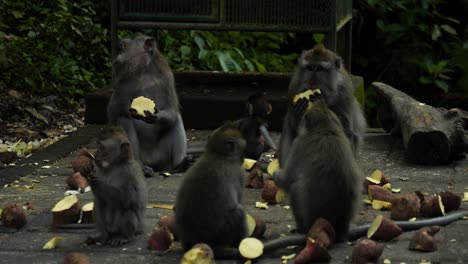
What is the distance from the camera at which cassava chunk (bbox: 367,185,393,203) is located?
7637 millimetres

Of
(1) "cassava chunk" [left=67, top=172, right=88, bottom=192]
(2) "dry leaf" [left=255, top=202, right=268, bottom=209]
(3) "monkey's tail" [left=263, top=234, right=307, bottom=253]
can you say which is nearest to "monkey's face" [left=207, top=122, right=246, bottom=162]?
(3) "monkey's tail" [left=263, top=234, right=307, bottom=253]

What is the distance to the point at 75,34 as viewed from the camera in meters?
13.2

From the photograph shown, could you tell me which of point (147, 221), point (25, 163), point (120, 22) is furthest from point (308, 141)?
point (120, 22)

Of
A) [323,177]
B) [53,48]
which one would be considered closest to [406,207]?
[323,177]

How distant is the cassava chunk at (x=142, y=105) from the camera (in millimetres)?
8969

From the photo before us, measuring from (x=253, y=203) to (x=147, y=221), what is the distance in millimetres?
960

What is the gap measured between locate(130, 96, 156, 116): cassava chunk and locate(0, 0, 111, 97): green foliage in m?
3.73

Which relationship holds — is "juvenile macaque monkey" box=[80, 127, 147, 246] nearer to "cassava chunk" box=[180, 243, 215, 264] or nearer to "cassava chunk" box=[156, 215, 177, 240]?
"cassava chunk" box=[156, 215, 177, 240]

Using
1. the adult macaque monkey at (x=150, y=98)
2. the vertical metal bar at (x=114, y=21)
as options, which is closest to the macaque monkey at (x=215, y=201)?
the adult macaque monkey at (x=150, y=98)

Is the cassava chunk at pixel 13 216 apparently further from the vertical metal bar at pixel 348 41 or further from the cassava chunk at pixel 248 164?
the vertical metal bar at pixel 348 41

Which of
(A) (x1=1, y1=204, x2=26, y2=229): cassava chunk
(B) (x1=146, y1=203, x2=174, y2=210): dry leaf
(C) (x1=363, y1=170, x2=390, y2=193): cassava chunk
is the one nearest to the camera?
(A) (x1=1, y1=204, x2=26, y2=229): cassava chunk

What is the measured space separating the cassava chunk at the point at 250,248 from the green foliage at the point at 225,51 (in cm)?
724

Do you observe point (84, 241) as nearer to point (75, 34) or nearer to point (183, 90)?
point (183, 90)

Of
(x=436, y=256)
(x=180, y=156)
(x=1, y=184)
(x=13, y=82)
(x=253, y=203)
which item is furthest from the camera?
(x=13, y=82)
